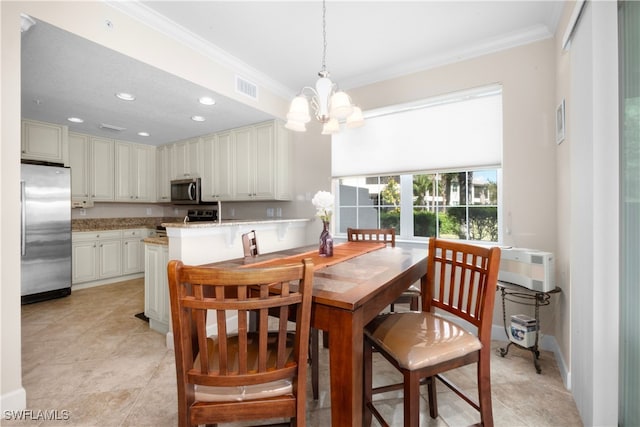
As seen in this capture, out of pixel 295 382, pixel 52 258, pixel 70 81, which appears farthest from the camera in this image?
pixel 52 258

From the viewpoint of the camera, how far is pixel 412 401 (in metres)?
1.12

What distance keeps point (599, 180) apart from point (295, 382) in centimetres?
172

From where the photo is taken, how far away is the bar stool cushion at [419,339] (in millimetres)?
1172

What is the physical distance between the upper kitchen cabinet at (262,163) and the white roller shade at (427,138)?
2.28ft

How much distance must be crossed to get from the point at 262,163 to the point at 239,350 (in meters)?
3.14

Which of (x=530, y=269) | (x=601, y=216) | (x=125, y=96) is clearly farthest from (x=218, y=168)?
(x=601, y=216)

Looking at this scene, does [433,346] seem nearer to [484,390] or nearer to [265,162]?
[484,390]

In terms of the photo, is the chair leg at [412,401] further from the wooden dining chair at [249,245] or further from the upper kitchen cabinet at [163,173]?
the upper kitchen cabinet at [163,173]

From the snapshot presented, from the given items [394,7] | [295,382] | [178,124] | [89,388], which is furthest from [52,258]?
[394,7]

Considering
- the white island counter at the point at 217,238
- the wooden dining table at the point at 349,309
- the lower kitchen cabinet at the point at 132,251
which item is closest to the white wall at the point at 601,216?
the wooden dining table at the point at 349,309

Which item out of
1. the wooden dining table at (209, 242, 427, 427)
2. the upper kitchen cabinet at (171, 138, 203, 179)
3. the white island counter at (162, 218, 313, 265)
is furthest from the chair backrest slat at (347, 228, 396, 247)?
the upper kitchen cabinet at (171, 138, 203, 179)

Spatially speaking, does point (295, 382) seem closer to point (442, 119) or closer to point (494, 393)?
point (494, 393)

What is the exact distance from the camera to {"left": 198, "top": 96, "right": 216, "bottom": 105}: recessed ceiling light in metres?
3.00

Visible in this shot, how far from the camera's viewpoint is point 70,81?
2641mm
